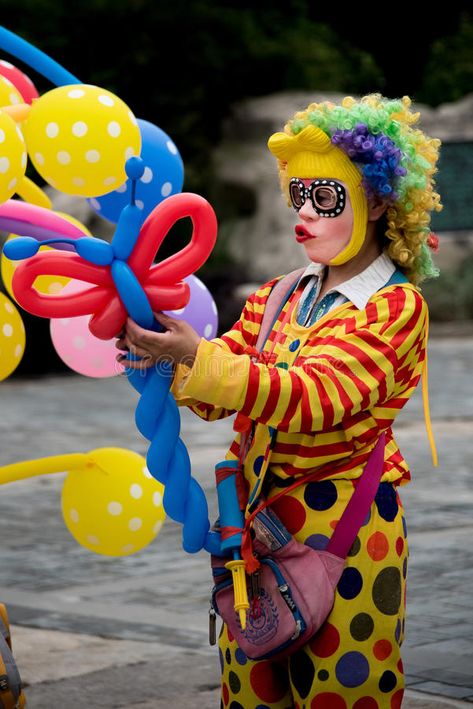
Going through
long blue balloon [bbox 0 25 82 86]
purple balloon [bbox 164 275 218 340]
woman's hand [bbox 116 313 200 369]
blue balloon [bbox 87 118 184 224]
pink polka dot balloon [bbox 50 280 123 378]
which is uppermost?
long blue balloon [bbox 0 25 82 86]

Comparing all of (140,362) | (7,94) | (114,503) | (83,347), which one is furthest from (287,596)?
(7,94)

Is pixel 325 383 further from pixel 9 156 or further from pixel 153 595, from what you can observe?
pixel 153 595

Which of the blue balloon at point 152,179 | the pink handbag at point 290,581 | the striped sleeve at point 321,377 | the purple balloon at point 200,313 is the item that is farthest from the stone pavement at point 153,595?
the striped sleeve at point 321,377

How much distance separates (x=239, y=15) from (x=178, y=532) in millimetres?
11645

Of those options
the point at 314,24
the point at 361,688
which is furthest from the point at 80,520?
the point at 314,24

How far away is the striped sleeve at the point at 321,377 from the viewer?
277 cm

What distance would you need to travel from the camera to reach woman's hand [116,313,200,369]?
278 cm

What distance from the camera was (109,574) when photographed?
6.21 m

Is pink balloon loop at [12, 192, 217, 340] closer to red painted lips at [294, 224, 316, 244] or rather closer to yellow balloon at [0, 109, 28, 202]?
red painted lips at [294, 224, 316, 244]

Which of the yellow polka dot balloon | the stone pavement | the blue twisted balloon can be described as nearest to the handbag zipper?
the blue twisted balloon

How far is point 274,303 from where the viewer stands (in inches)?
123

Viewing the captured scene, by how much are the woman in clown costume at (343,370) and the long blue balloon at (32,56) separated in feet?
3.67

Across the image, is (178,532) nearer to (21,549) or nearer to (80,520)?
(21,549)

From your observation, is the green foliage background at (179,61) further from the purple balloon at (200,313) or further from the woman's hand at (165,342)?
the woman's hand at (165,342)
